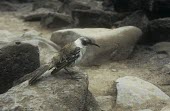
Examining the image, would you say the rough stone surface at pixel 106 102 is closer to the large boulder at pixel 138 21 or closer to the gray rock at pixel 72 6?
the large boulder at pixel 138 21

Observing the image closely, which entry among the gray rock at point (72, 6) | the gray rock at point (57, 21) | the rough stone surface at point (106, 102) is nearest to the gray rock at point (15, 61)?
the rough stone surface at point (106, 102)

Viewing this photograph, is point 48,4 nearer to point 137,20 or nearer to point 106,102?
point 137,20

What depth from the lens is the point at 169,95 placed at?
32.8 ft

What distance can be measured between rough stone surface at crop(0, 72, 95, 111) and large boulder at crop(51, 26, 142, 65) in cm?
414

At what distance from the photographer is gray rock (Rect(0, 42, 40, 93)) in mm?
9305

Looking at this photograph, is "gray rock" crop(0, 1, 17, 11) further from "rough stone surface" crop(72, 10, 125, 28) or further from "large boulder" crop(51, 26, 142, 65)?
"large boulder" crop(51, 26, 142, 65)

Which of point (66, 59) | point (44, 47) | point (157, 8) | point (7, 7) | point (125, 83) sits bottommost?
point (7, 7)

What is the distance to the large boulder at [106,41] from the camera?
40.2 ft

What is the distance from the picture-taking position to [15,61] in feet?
30.9

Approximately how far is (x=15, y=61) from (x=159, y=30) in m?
6.24

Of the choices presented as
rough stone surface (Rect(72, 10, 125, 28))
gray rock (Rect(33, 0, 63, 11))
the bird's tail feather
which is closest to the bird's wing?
the bird's tail feather

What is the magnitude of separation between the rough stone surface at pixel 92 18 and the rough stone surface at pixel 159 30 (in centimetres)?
179

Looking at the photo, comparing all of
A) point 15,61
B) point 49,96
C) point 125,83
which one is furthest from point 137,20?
point 49,96

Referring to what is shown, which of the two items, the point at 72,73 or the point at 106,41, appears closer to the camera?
the point at 72,73
